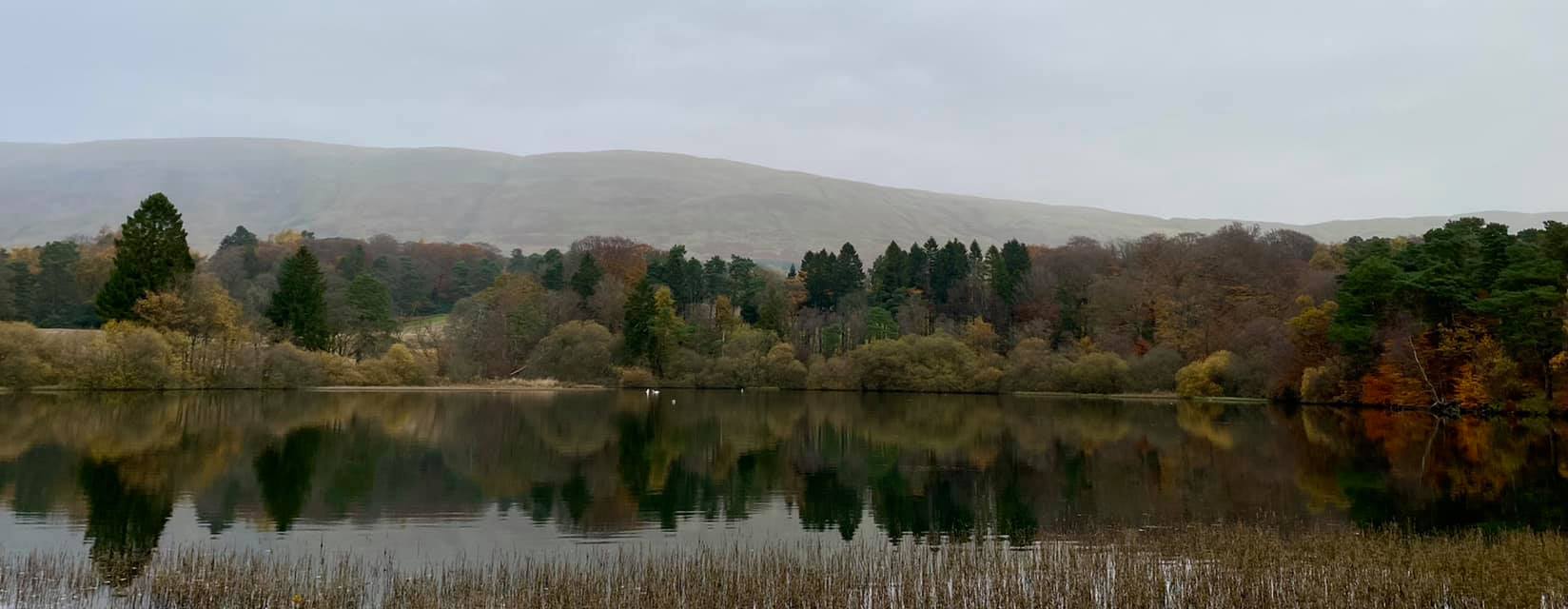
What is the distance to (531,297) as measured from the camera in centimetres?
10394

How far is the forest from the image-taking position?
57.5 meters

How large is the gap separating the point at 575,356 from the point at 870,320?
27.3m

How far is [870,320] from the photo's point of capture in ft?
326

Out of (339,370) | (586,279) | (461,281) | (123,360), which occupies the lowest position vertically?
(339,370)

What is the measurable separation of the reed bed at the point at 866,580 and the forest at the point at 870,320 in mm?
43385

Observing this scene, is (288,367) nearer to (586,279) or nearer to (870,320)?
(586,279)

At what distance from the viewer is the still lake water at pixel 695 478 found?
62.2ft

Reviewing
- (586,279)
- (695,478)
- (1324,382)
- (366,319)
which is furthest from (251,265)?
(695,478)

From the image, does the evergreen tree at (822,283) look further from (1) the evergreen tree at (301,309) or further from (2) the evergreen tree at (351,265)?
(2) the evergreen tree at (351,265)

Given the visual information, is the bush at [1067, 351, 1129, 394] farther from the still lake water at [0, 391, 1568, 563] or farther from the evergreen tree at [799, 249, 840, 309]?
the evergreen tree at [799, 249, 840, 309]

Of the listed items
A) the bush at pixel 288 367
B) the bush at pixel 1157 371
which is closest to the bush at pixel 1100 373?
the bush at pixel 1157 371

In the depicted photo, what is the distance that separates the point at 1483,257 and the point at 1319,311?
Result: 13.9 metres

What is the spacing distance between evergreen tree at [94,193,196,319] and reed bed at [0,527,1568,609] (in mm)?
62716

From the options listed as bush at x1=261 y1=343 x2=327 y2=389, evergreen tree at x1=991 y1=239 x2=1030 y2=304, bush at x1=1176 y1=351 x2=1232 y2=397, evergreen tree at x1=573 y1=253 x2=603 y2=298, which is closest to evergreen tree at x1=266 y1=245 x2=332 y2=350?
bush at x1=261 y1=343 x2=327 y2=389
